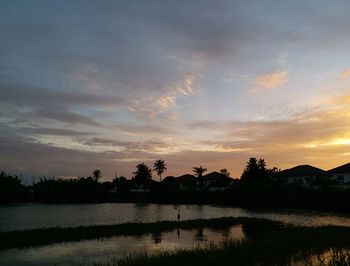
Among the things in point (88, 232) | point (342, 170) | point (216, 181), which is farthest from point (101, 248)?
point (216, 181)

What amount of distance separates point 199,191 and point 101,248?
3637 inches

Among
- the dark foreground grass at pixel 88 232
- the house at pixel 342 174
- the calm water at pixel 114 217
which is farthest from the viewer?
the house at pixel 342 174

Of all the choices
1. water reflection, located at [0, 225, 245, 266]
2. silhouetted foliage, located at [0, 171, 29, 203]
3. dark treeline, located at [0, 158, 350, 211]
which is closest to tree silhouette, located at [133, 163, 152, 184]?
dark treeline, located at [0, 158, 350, 211]

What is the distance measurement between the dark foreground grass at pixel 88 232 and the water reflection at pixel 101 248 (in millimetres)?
1762

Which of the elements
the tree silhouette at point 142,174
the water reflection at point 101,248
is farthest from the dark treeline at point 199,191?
the water reflection at point 101,248

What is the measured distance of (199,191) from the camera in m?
120

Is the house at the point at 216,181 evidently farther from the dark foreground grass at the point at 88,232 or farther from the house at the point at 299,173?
A: the dark foreground grass at the point at 88,232

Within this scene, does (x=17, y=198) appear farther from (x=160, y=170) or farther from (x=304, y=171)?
(x=304, y=171)

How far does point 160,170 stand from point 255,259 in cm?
13781

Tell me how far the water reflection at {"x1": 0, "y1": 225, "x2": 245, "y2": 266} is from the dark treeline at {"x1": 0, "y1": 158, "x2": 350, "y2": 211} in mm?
50503

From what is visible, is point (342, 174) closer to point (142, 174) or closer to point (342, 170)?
point (342, 170)

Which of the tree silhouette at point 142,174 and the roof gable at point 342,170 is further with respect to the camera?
the tree silhouette at point 142,174

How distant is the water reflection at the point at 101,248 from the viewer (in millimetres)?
24511

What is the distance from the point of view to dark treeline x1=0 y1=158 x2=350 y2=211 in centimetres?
8575
